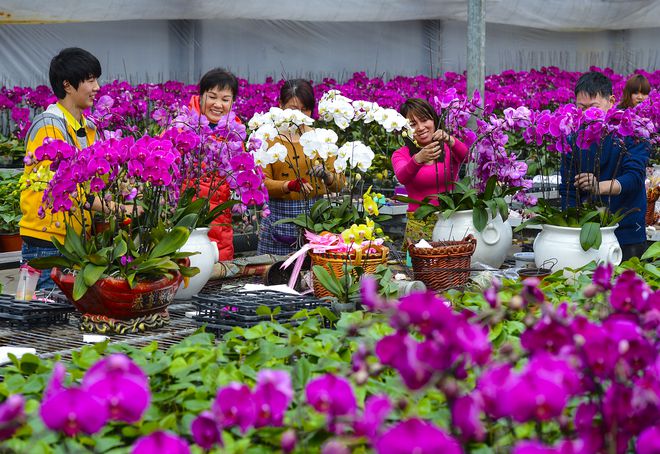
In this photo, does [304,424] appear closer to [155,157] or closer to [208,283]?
[155,157]

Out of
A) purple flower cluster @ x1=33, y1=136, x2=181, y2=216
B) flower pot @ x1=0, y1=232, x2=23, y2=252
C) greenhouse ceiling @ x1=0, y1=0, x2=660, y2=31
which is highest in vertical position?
greenhouse ceiling @ x1=0, y1=0, x2=660, y2=31

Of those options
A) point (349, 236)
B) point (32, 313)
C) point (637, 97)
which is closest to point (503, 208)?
point (349, 236)

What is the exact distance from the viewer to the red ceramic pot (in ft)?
10.3

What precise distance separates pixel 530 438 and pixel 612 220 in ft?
8.17

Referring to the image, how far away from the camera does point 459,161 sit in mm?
4574

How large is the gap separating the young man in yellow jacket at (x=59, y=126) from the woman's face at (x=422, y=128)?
1336 millimetres

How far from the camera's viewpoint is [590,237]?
3.80m

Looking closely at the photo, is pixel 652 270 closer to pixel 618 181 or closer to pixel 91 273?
pixel 618 181

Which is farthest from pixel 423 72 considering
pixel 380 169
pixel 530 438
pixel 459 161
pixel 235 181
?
pixel 530 438

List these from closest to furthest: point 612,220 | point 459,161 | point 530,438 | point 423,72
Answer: point 530,438, point 612,220, point 459,161, point 423,72

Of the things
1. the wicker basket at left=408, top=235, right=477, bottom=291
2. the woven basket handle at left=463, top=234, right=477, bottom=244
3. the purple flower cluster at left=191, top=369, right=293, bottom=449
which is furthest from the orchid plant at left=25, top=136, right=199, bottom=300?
the purple flower cluster at left=191, top=369, right=293, bottom=449

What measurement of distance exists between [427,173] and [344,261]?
1126 mm

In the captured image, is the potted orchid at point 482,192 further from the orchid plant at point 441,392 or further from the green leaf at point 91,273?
the orchid plant at point 441,392

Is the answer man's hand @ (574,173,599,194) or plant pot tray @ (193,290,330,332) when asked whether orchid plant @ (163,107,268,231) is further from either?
man's hand @ (574,173,599,194)
